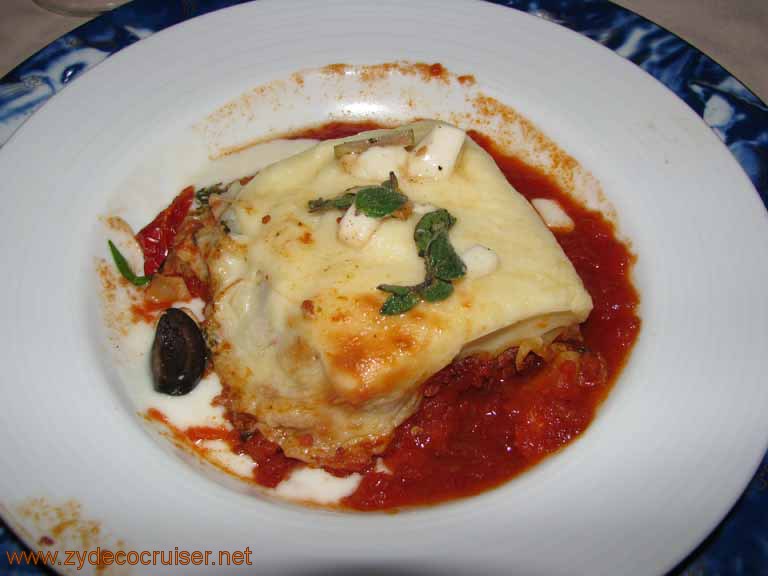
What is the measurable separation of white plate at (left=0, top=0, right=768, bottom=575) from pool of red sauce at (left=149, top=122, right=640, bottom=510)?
0.12 metres

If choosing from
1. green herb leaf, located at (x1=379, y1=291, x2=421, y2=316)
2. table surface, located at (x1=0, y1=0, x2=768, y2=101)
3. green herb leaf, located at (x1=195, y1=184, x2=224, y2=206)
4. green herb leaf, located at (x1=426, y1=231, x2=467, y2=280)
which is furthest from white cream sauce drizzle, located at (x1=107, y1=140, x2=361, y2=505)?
table surface, located at (x1=0, y1=0, x2=768, y2=101)

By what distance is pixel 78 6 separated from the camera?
20.3 feet

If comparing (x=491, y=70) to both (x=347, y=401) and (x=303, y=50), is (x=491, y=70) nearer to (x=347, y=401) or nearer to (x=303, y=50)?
(x=303, y=50)

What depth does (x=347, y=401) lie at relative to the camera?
3346 millimetres

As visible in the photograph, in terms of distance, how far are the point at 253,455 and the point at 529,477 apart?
143 centimetres

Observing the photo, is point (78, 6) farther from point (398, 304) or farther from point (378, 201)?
point (398, 304)

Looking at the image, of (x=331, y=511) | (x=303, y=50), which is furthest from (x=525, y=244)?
(x=303, y=50)

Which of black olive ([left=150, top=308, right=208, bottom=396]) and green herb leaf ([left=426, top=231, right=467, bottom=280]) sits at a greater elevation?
→ green herb leaf ([left=426, top=231, right=467, bottom=280])

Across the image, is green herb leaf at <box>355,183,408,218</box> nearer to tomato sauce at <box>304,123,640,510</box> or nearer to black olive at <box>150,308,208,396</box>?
tomato sauce at <box>304,123,640,510</box>

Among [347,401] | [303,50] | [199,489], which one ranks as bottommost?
[199,489]

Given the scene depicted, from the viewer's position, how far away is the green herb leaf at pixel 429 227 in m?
3.52

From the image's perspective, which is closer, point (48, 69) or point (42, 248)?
point (42, 248)

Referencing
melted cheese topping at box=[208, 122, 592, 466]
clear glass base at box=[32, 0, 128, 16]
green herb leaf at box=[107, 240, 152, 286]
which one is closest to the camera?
melted cheese topping at box=[208, 122, 592, 466]

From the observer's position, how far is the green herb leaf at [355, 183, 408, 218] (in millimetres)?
3572
